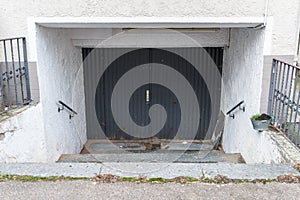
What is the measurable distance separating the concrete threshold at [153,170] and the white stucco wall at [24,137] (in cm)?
71

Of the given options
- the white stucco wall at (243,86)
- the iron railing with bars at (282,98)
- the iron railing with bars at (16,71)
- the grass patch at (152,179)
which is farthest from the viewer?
the white stucco wall at (243,86)

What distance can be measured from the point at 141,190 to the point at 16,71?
2.90 metres

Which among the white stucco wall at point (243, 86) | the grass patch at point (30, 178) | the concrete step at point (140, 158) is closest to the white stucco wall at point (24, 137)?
the concrete step at point (140, 158)

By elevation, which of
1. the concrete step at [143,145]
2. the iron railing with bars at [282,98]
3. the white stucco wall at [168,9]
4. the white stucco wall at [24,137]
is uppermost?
the white stucco wall at [168,9]

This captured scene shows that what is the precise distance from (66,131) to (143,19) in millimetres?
2943

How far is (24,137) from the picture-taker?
13.0 ft

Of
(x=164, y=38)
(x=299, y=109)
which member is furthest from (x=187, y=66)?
(x=299, y=109)

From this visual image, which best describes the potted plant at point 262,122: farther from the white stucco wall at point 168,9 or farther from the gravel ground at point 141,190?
the gravel ground at point 141,190

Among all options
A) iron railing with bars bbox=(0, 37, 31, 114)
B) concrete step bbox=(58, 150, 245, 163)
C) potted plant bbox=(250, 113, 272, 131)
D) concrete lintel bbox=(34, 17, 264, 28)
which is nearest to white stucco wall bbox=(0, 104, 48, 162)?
iron railing with bars bbox=(0, 37, 31, 114)

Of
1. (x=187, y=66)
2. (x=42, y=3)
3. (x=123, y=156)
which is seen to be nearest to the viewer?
(x=42, y=3)

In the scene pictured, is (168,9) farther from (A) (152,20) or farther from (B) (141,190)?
(B) (141,190)

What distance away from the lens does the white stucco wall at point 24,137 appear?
3512mm

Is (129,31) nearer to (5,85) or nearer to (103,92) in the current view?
(103,92)

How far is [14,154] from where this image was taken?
365 cm
